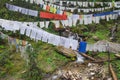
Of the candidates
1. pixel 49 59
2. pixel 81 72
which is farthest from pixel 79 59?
pixel 49 59

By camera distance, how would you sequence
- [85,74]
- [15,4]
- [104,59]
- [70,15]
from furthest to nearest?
1. [15,4]
2. [70,15]
3. [104,59]
4. [85,74]

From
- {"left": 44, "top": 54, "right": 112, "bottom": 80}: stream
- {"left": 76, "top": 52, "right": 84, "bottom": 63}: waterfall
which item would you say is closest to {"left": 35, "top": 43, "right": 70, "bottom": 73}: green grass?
{"left": 44, "top": 54, "right": 112, "bottom": 80}: stream

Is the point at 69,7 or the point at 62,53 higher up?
the point at 69,7

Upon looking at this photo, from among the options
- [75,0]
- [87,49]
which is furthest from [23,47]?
[75,0]

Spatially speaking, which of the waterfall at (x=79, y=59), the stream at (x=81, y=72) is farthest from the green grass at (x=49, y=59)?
the waterfall at (x=79, y=59)

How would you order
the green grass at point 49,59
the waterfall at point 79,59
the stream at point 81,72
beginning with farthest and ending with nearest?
the waterfall at point 79,59, the green grass at point 49,59, the stream at point 81,72

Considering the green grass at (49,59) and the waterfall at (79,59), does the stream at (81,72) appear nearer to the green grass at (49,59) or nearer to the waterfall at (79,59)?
the waterfall at (79,59)

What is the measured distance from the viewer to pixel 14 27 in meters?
21.0

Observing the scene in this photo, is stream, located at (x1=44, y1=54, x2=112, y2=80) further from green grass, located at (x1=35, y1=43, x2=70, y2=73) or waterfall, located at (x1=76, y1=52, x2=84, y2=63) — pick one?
green grass, located at (x1=35, y1=43, x2=70, y2=73)

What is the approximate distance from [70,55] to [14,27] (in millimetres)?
5010

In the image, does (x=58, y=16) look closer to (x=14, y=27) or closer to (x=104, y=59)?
(x=14, y=27)

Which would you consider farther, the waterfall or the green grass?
the waterfall

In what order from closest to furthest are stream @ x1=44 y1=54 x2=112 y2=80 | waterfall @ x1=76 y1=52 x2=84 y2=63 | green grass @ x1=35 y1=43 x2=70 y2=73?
1. stream @ x1=44 y1=54 x2=112 y2=80
2. green grass @ x1=35 y1=43 x2=70 y2=73
3. waterfall @ x1=76 y1=52 x2=84 y2=63

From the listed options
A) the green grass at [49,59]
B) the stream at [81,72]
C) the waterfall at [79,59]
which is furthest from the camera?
the waterfall at [79,59]
